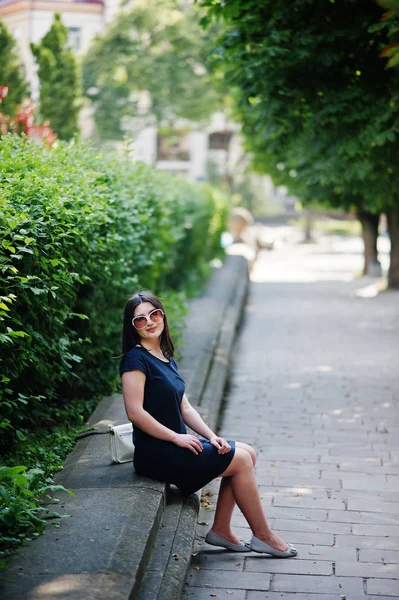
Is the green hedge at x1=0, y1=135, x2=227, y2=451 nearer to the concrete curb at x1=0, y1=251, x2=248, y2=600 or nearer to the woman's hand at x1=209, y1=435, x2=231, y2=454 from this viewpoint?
the concrete curb at x1=0, y1=251, x2=248, y2=600

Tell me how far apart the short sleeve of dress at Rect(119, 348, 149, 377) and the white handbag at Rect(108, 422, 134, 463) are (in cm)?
48

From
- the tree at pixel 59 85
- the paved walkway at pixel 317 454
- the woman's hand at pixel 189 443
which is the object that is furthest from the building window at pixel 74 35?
the woman's hand at pixel 189 443

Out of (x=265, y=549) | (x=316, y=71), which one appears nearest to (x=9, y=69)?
(x=316, y=71)

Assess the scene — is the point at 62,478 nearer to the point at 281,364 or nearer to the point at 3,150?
the point at 3,150

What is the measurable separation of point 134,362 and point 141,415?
11.4 inches

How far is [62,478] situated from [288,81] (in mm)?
5897

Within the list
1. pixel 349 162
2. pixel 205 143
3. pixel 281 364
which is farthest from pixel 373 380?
pixel 205 143

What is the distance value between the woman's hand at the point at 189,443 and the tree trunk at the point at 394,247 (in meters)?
16.4

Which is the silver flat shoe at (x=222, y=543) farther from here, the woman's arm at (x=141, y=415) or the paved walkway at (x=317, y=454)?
the woman's arm at (x=141, y=415)

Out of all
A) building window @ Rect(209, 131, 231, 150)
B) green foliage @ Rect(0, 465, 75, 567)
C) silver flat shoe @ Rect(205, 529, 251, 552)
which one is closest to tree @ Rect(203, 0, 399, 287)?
silver flat shoe @ Rect(205, 529, 251, 552)

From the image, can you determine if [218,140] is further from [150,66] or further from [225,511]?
[225,511]

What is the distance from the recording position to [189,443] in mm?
4922

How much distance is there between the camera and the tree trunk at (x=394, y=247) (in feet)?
69.2

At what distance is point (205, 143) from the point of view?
6869cm
